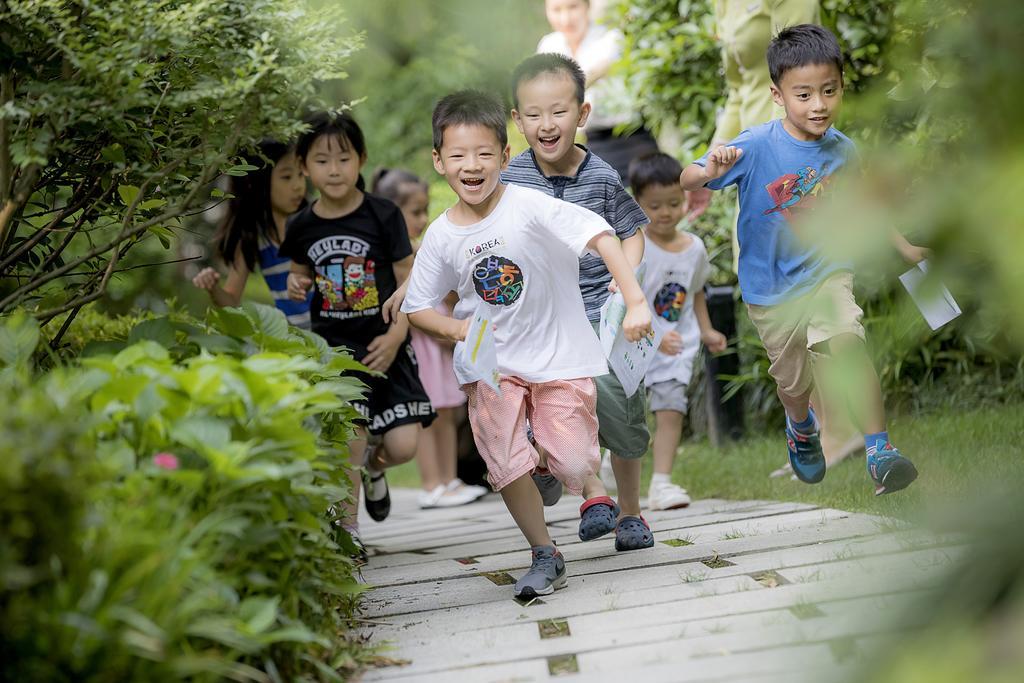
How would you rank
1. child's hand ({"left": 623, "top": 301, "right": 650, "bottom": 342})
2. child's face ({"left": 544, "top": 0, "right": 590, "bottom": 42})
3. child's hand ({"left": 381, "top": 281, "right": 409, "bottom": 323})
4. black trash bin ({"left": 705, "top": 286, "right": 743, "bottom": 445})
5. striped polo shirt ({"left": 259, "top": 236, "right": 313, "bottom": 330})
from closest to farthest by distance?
1. child's hand ({"left": 623, "top": 301, "right": 650, "bottom": 342})
2. child's hand ({"left": 381, "top": 281, "right": 409, "bottom": 323})
3. striped polo shirt ({"left": 259, "top": 236, "right": 313, "bottom": 330})
4. child's face ({"left": 544, "top": 0, "right": 590, "bottom": 42})
5. black trash bin ({"left": 705, "top": 286, "right": 743, "bottom": 445})

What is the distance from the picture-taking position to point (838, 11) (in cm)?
686

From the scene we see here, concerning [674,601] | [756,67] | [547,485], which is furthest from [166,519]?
[756,67]

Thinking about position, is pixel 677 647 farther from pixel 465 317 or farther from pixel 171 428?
pixel 465 317

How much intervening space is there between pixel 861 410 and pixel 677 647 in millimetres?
1437

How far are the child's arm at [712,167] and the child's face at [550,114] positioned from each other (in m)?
0.44

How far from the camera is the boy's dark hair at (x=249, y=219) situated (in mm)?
5195

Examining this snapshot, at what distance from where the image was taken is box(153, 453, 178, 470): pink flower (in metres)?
2.35

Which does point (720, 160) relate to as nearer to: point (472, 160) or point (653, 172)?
point (472, 160)

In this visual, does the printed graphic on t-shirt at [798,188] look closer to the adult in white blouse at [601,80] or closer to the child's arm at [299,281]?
the adult in white blouse at [601,80]

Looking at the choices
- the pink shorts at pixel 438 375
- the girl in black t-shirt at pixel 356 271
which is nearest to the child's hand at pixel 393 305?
the girl in black t-shirt at pixel 356 271

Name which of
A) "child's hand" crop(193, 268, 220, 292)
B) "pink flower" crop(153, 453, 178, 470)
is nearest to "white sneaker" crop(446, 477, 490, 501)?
"child's hand" crop(193, 268, 220, 292)

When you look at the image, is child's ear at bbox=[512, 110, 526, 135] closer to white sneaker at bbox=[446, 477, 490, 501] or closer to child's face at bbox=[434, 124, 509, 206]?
child's face at bbox=[434, 124, 509, 206]

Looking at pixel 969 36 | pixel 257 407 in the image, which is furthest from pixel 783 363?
pixel 969 36

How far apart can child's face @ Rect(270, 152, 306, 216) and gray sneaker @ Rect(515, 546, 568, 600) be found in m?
2.27
